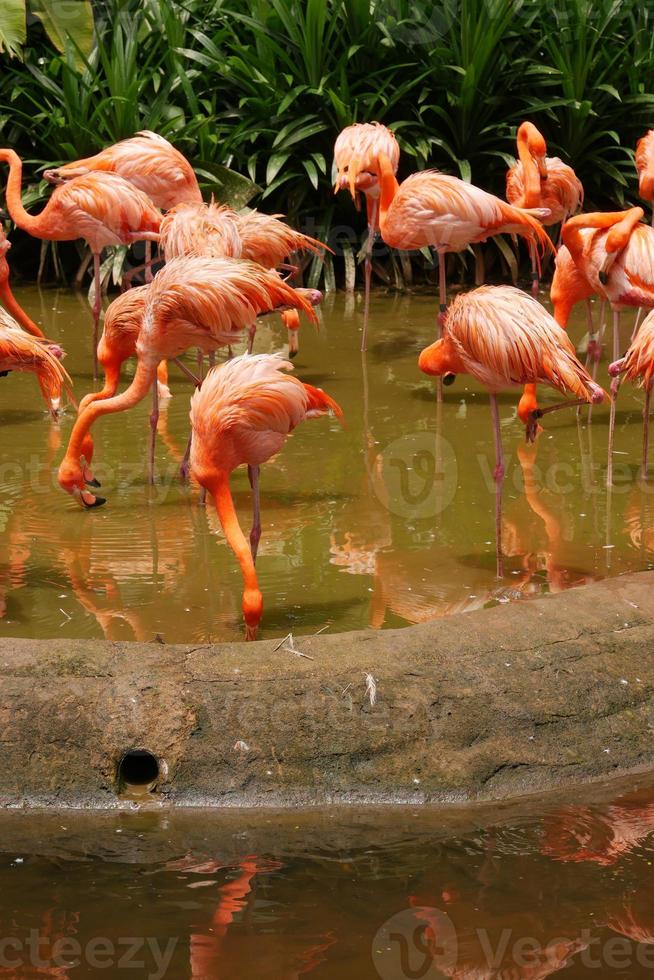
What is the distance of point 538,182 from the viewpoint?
7578 millimetres

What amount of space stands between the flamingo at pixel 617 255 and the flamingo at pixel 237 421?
1.99 metres

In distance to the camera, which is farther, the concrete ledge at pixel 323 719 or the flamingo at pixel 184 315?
the flamingo at pixel 184 315

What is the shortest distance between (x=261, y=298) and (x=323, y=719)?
8.36 ft

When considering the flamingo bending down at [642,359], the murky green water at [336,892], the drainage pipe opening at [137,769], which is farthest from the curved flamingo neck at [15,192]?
the murky green water at [336,892]

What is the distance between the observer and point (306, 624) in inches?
174

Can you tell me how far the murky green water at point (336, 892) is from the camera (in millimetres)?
2785

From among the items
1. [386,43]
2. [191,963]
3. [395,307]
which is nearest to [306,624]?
[191,963]

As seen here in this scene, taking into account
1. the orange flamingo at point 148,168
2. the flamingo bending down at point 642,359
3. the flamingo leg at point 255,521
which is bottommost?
the flamingo leg at point 255,521

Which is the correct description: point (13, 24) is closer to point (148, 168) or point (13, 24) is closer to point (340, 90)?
point (340, 90)

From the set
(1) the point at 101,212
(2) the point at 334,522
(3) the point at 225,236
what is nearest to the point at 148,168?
(1) the point at 101,212

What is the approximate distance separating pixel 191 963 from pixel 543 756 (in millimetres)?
1189

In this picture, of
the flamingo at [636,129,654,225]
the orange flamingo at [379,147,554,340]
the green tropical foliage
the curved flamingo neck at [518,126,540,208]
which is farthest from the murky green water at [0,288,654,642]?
the green tropical foliage

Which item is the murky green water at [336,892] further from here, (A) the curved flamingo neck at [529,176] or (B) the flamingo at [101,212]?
(A) the curved flamingo neck at [529,176]

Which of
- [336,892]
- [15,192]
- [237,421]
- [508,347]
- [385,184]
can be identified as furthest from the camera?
[15,192]
